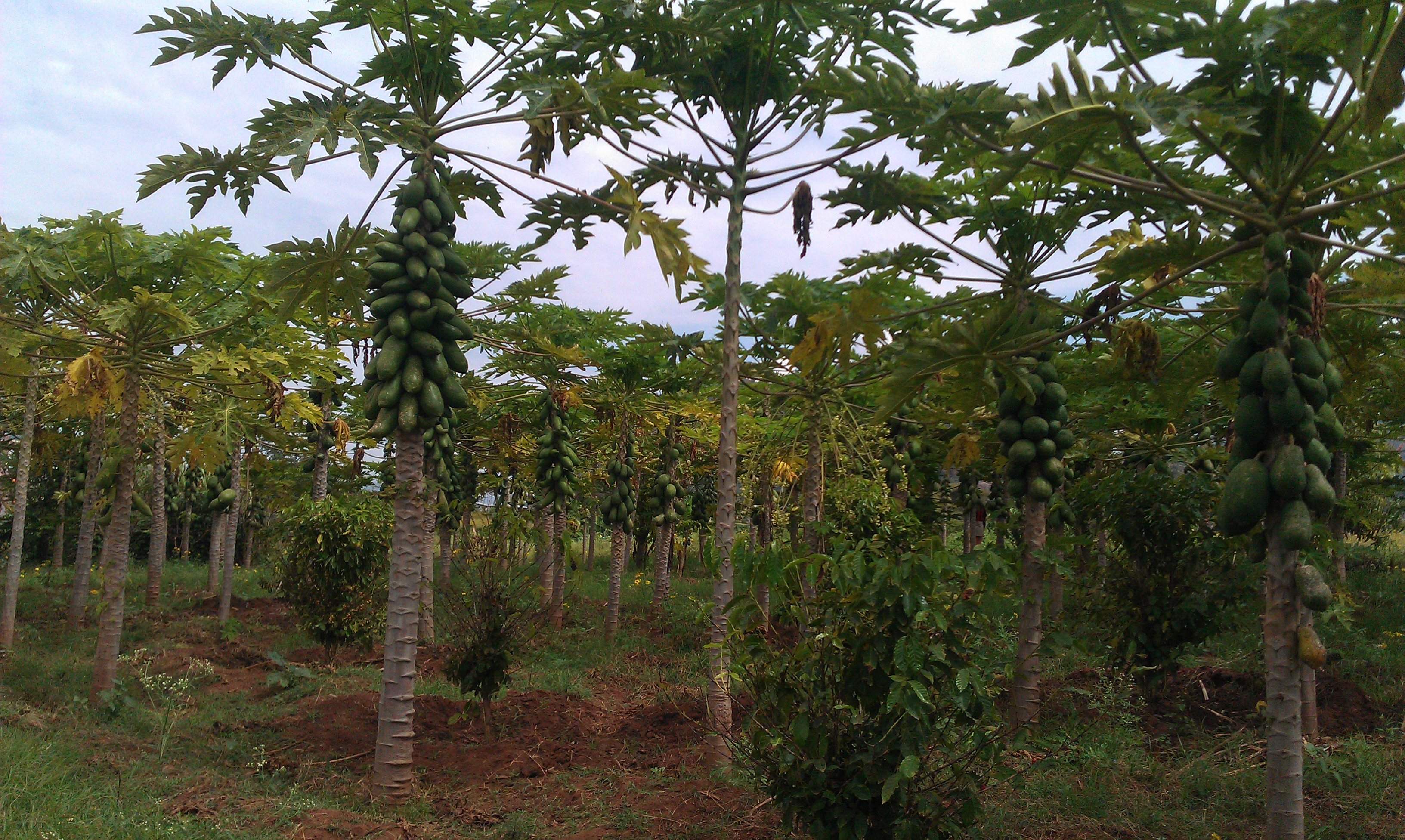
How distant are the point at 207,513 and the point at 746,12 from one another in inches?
1346

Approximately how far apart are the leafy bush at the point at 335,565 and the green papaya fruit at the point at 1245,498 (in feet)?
35.1

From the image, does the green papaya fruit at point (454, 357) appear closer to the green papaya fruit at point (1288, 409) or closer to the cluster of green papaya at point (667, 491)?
the green papaya fruit at point (1288, 409)

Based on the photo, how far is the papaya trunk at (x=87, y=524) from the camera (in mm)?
11352

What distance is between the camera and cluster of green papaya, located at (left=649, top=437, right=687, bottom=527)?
1656 cm

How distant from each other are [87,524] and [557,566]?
7.98 metres

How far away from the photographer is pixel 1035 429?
7.20m

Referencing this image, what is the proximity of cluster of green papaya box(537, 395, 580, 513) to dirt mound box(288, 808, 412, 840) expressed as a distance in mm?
8168

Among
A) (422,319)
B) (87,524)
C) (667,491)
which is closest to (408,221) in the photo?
(422,319)

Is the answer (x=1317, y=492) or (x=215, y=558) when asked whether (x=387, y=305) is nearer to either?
(x=1317, y=492)

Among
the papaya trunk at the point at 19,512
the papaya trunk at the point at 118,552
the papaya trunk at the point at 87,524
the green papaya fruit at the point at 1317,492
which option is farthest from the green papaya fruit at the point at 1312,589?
the papaya trunk at the point at 19,512

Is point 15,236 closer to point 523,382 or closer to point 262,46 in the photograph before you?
point 262,46

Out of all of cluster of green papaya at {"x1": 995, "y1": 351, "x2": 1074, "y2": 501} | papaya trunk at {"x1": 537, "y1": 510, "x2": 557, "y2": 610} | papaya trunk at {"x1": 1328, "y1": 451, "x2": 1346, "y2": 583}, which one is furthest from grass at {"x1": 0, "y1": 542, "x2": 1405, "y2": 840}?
cluster of green papaya at {"x1": 995, "y1": 351, "x2": 1074, "y2": 501}

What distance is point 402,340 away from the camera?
6852 mm

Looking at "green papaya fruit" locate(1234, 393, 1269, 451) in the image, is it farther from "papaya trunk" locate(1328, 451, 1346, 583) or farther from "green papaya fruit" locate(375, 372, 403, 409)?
"papaya trunk" locate(1328, 451, 1346, 583)
